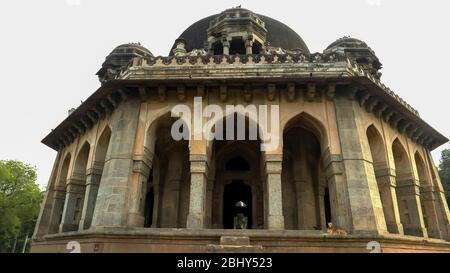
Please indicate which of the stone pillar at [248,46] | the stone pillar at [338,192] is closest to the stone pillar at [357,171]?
the stone pillar at [338,192]

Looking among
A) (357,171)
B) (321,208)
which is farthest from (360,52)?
(357,171)

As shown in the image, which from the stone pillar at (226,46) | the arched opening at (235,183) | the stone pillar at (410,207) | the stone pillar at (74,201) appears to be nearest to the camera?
the stone pillar at (410,207)

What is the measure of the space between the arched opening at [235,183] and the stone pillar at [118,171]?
152 inches

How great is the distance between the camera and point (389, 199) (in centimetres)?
1099

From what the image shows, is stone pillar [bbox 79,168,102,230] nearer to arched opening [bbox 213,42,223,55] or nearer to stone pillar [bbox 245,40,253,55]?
arched opening [bbox 213,42,223,55]

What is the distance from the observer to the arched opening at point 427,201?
43.2 ft

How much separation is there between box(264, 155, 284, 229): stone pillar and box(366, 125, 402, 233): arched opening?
4.08 metres

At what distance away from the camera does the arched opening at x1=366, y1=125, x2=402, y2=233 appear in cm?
1064

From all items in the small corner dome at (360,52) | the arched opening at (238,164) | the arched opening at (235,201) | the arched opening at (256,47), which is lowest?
the arched opening at (235,201)

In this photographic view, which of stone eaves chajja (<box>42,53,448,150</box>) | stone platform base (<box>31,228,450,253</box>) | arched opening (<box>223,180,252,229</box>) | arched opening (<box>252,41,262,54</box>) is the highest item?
arched opening (<box>252,41,262,54</box>)

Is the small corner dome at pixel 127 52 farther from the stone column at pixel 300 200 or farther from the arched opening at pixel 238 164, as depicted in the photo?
the stone column at pixel 300 200

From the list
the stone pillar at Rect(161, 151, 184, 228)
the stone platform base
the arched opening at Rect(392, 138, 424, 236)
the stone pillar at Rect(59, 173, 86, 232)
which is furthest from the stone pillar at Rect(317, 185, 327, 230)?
the stone pillar at Rect(59, 173, 86, 232)

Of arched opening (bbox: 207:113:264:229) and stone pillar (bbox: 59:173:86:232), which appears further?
arched opening (bbox: 207:113:264:229)
